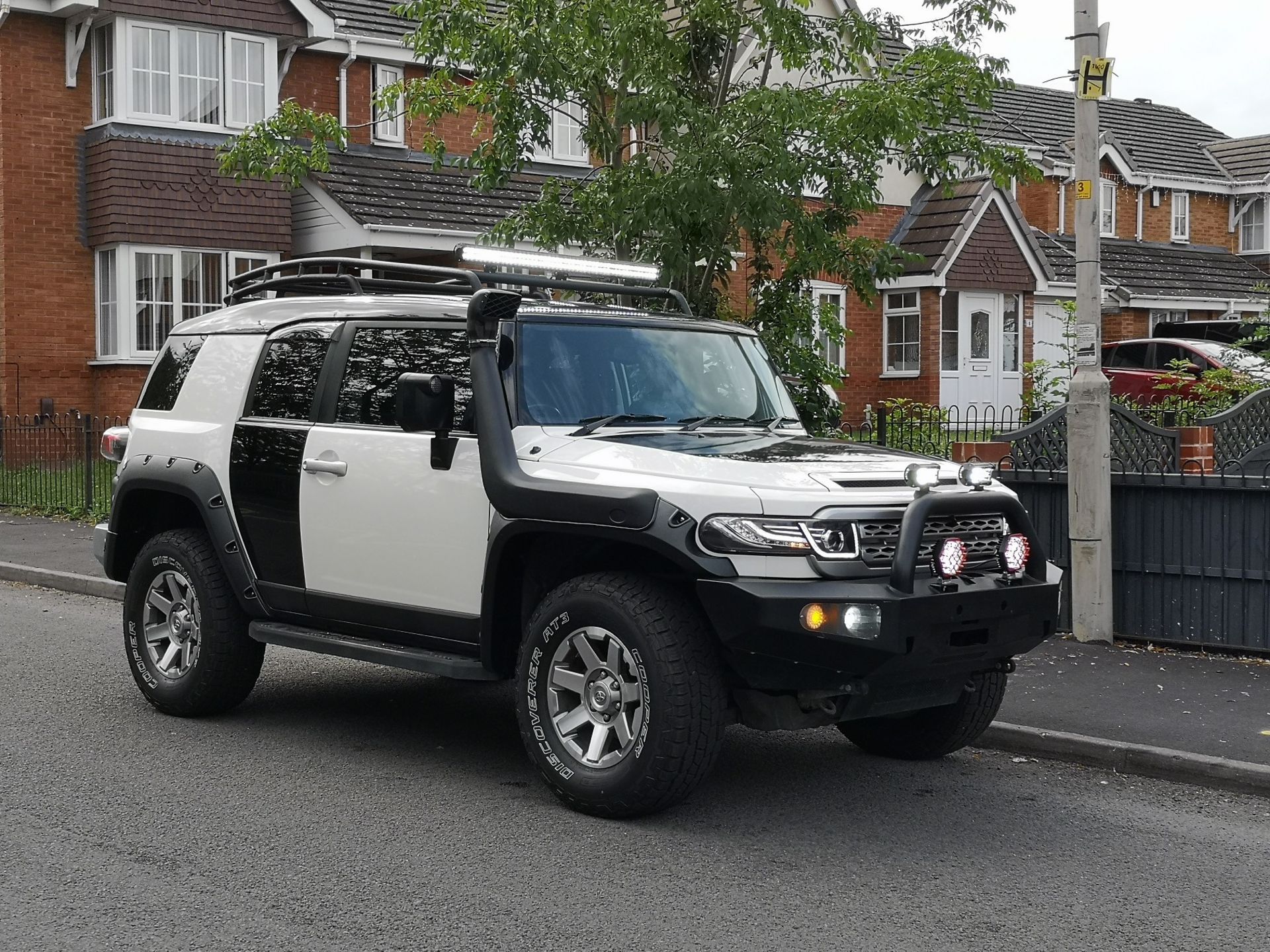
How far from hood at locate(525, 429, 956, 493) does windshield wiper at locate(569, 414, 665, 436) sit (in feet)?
0.22

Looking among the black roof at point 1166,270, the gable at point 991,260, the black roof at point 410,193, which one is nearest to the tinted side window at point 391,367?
the black roof at point 410,193

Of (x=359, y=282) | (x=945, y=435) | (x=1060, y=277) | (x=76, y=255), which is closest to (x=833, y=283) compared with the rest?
(x=1060, y=277)

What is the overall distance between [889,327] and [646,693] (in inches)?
994

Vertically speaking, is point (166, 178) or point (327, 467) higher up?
point (166, 178)

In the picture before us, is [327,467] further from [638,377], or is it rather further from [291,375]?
[638,377]

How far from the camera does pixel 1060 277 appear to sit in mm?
32344

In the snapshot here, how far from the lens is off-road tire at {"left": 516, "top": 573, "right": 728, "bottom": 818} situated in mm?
5582

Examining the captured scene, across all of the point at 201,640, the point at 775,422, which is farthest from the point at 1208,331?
the point at 201,640

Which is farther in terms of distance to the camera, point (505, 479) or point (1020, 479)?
point (1020, 479)

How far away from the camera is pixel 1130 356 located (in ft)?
81.1

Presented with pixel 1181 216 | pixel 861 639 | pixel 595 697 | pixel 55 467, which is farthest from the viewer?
pixel 1181 216

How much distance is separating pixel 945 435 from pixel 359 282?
6307 millimetres

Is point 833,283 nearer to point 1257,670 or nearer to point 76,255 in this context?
point 76,255

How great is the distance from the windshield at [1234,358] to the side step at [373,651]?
36.3 feet
